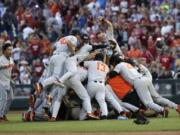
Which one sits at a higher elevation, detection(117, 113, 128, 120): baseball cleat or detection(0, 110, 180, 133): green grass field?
detection(117, 113, 128, 120): baseball cleat

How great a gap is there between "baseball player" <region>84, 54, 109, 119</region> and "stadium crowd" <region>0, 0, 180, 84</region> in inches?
207

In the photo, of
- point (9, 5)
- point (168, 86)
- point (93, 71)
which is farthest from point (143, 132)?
point (9, 5)

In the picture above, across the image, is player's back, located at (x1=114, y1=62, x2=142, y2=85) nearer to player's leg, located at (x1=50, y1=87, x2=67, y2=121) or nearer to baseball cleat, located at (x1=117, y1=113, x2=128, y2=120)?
baseball cleat, located at (x1=117, y1=113, x2=128, y2=120)

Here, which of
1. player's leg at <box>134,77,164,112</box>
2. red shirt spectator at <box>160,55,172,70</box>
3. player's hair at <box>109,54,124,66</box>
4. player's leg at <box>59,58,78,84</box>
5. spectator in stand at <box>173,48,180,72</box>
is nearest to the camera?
player's leg at <box>59,58,78,84</box>

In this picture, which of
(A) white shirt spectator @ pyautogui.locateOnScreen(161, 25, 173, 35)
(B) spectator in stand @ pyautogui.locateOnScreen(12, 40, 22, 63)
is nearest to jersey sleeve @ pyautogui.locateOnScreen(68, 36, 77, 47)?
(A) white shirt spectator @ pyautogui.locateOnScreen(161, 25, 173, 35)

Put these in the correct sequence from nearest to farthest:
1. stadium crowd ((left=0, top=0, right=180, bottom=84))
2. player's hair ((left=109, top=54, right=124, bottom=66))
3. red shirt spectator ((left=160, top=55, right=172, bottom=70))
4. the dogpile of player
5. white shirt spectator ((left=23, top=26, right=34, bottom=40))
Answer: the dogpile of player, player's hair ((left=109, top=54, right=124, bottom=66)), red shirt spectator ((left=160, top=55, right=172, bottom=70)), stadium crowd ((left=0, top=0, right=180, bottom=84)), white shirt spectator ((left=23, top=26, right=34, bottom=40))

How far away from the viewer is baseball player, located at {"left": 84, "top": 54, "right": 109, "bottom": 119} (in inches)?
578

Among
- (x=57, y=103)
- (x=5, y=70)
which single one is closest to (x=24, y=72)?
(x=5, y=70)

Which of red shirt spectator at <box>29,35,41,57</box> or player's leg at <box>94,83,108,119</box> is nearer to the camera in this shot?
player's leg at <box>94,83,108,119</box>

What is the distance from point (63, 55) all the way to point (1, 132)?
10.7ft

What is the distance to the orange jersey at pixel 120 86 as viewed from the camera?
50.8ft

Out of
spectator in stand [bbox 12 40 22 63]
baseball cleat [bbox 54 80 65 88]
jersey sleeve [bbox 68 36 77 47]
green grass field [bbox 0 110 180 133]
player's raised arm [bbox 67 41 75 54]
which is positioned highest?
spectator in stand [bbox 12 40 22 63]

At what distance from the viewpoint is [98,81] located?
1489 centimetres

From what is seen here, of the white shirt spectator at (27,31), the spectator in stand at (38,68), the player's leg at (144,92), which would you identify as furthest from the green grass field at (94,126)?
the white shirt spectator at (27,31)
